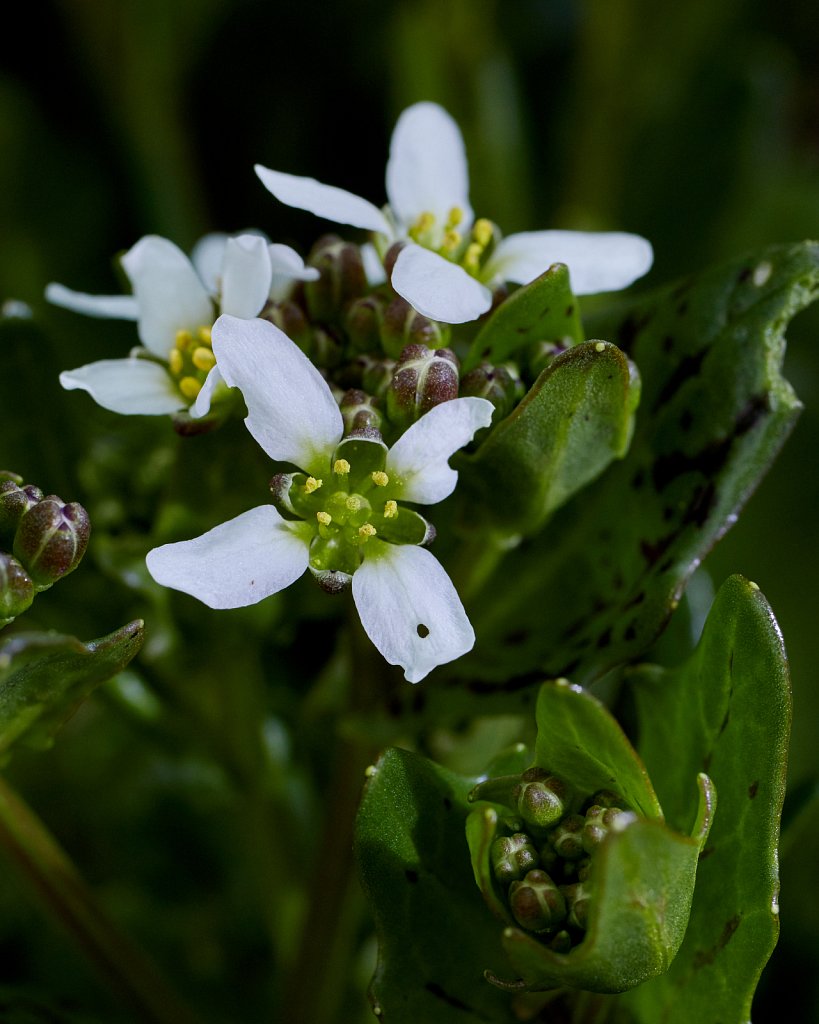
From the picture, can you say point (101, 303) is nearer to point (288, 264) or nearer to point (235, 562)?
point (288, 264)

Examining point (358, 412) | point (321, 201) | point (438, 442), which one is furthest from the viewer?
point (321, 201)

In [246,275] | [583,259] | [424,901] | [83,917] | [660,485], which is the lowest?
[83,917]

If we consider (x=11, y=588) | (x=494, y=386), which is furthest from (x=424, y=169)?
(x=11, y=588)

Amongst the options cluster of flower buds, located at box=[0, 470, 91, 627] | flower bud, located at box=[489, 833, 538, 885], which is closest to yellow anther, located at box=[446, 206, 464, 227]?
cluster of flower buds, located at box=[0, 470, 91, 627]

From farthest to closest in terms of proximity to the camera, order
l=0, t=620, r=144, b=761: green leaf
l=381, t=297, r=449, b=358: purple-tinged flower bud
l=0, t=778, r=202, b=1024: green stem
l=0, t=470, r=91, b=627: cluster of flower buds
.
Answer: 1. l=0, t=778, r=202, b=1024: green stem
2. l=381, t=297, r=449, b=358: purple-tinged flower bud
3. l=0, t=470, r=91, b=627: cluster of flower buds
4. l=0, t=620, r=144, b=761: green leaf

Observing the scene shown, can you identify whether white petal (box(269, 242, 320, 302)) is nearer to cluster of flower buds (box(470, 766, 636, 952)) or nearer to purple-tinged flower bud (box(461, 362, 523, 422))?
purple-tinged flower bud (box(461, 362, 523, 422))

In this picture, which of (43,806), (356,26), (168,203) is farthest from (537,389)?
(356,26)

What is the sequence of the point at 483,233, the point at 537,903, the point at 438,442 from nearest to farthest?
the point at 537,903, the point at 438,442, the point at 483,233

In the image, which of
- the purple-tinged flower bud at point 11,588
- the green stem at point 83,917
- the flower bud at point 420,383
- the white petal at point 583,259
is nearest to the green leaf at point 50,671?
the purple-tinged flower bud at point 11,588
